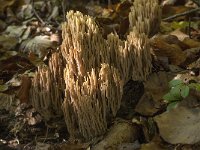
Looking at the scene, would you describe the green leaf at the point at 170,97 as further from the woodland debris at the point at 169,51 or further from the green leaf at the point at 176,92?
the woodland debris at the point at 169,51

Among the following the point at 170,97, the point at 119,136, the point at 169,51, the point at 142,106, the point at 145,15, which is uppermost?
the point at 145,15

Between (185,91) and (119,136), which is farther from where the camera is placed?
(119,136)

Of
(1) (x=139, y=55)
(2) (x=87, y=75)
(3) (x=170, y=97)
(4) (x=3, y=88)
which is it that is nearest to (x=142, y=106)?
(3) (x=170, y=97)

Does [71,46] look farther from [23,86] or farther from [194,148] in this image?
[194,148]

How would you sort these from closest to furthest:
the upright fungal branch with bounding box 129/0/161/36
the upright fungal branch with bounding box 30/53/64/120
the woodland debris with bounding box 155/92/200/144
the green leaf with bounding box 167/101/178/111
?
the woodland debris with bounding box 155/92/200/144, the green leaf with bounding box 167/101/178/111, the upright fungal branch with bounding box 30/53/64/120, the upright fungal branch with bounding box 129/0/161/36

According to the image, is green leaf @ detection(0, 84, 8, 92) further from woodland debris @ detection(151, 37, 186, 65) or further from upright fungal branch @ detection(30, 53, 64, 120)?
woodland debris @ detection(151, 37, 186, 65)

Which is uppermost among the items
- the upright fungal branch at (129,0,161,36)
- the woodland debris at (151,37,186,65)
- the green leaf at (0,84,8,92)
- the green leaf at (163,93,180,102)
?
the upright fungal branch at (129,0,161,36)

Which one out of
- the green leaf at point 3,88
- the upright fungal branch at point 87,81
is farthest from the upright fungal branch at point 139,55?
the green leaf at point 3,88

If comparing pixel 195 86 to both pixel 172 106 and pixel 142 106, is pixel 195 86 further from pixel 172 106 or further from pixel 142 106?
pixel 142 106

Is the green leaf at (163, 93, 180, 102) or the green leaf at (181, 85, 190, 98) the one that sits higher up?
the green leaf at (181, 85, 190, 98)

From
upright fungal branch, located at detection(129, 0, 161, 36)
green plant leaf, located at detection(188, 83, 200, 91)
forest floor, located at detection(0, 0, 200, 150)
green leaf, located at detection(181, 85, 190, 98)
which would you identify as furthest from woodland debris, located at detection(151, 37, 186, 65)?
green leaf, located at detection(181, 85, 190, 98)
